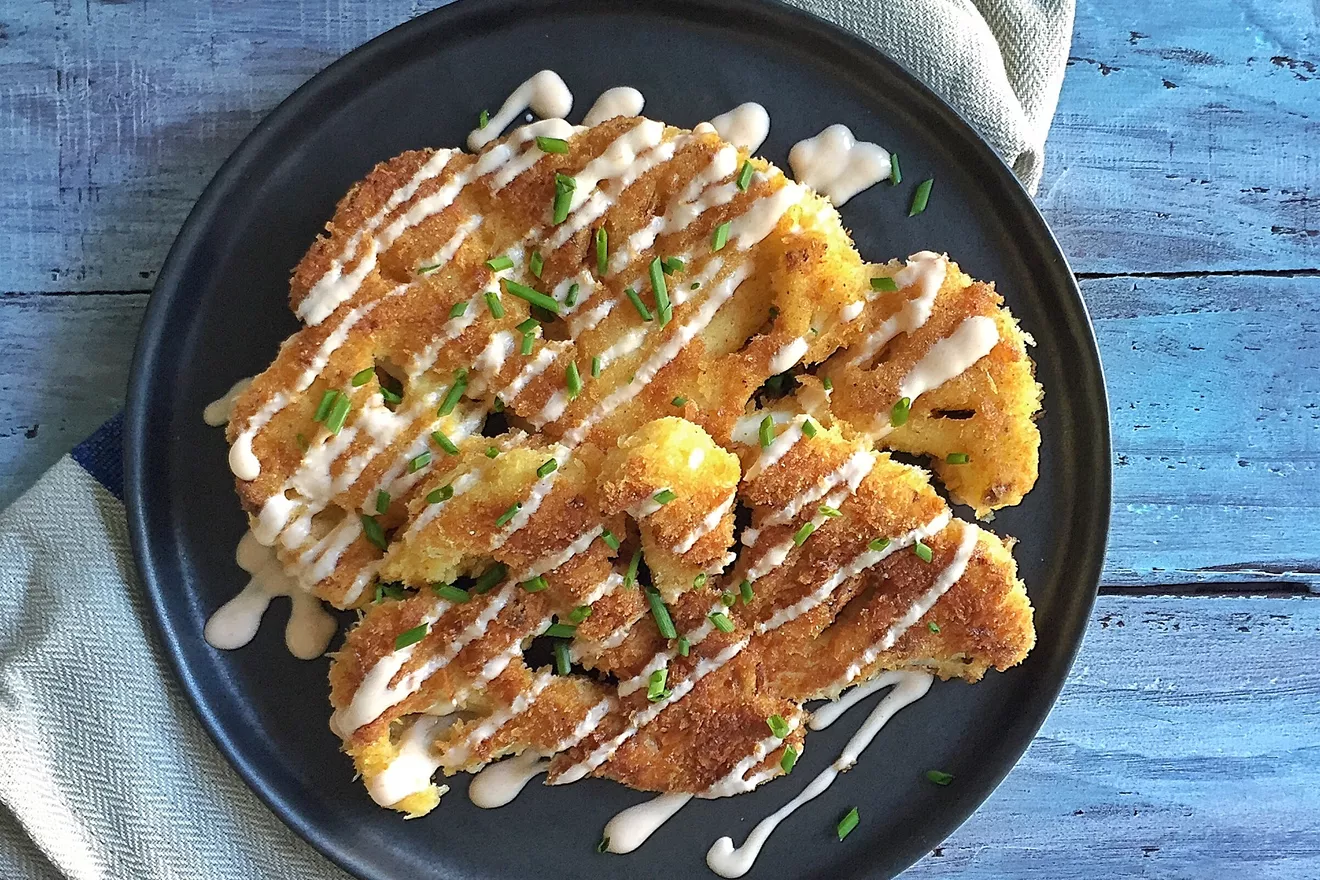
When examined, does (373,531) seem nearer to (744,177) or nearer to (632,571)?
(632,571)

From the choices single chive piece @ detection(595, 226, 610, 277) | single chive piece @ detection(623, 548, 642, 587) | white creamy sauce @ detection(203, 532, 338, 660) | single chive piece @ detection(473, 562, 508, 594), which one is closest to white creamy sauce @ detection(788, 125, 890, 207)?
single chive piece @ detection(595, 226, 610, 277)

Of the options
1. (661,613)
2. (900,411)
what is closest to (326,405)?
(661,613)

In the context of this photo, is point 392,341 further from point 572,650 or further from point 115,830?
point 115,830

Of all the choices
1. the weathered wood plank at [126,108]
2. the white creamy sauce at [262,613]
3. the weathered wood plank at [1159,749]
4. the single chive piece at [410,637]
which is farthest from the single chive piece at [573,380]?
the weathered wood plank at [1159,749]

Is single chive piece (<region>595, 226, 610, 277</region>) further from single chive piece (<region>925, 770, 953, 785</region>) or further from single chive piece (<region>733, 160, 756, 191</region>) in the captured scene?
single chive piece (<region>925, 770, 953, 785</region>)

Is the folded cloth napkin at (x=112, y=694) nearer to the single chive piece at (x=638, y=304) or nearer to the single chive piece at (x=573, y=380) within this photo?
the single chive piece at (x=638, y=304)

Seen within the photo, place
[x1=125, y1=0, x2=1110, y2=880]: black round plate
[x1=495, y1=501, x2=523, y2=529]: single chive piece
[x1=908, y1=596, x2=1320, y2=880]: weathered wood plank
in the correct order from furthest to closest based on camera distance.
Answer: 1. [x1=908, y1=596, x2=1320, y2=880]: weathered wood plank
2. [x1=125, y1=0, x2=1110, y2=880]: black round plate
3. [x1=495, y1=501, x2=523, y2=529]: single chive piece

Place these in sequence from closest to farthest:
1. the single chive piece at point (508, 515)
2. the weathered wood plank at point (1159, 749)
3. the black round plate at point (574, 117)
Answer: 1. the single chive piece at point (508, 515)
2. the black round plate at point (574, 117)
3. the weathered wood plank at point (1159, 749)
